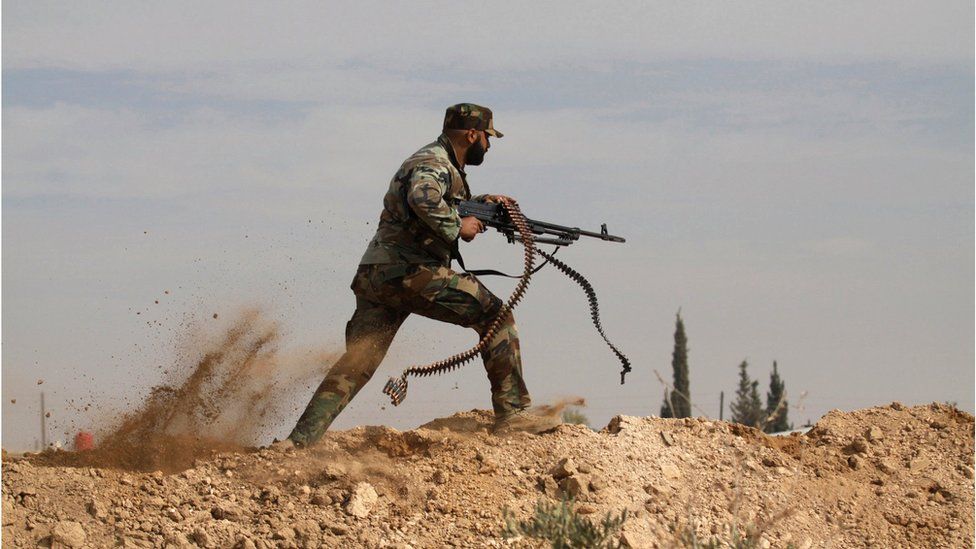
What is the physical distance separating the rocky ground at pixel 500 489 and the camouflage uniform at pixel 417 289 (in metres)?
0.45

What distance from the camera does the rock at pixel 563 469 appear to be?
9570 millimetres

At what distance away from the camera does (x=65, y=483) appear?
30.1 ft

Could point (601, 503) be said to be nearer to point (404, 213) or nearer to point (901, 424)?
Result: point (404, 213)

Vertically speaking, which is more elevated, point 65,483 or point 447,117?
point 447,117

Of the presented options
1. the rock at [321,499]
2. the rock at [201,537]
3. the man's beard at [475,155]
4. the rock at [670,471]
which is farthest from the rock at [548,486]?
the man's beard at [475,155]

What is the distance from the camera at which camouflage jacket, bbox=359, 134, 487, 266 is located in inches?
372

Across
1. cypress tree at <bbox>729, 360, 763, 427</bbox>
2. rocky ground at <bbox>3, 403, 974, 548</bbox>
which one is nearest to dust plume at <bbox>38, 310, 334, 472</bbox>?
rocky ground at <bbox>3, 403, 974, 548</bbox>

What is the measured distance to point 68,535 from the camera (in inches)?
335

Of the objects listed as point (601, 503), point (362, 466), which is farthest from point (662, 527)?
point (362, 466)

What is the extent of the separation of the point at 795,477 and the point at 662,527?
1801 mm

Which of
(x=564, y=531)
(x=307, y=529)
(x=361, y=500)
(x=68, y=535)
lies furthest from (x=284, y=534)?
(x=564, y=531)

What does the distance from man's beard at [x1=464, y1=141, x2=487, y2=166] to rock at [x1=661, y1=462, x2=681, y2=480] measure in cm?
279

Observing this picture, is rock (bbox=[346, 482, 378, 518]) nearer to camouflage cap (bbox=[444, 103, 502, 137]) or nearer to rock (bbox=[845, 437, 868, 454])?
camouflage cap (bbox=[444, 103, 502, 137])

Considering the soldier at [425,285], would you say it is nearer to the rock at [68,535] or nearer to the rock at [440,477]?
the rock at [440,477]
